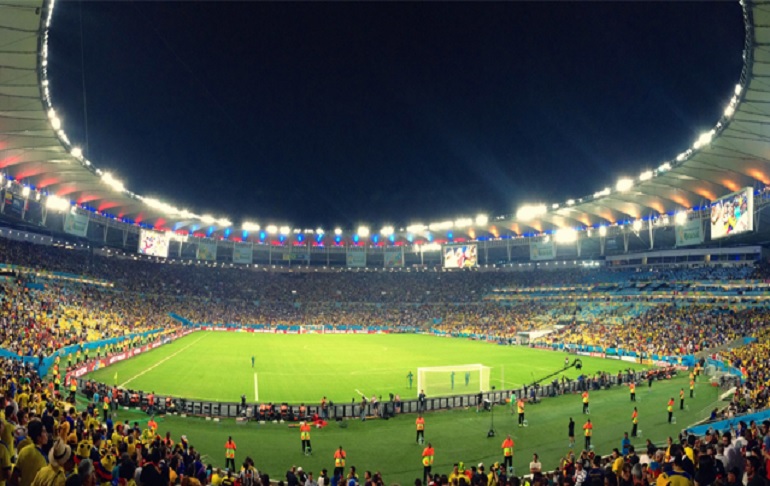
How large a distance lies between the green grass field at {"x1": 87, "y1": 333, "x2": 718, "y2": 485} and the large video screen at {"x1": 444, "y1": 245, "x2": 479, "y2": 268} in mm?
23355

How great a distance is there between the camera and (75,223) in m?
56.6

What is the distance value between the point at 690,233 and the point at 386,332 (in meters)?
44.3

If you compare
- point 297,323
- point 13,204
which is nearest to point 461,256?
point 297,323

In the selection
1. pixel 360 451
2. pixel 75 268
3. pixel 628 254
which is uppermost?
pixel 628 254

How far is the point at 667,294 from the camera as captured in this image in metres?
60.2

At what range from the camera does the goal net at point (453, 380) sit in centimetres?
3120

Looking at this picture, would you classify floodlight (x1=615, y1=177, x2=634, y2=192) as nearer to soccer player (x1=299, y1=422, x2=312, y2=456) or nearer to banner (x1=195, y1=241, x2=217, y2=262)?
soccer player (x1=299, y1=422, x2=312, y2=456)

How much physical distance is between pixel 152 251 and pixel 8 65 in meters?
44.1

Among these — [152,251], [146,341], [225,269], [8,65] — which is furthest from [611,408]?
[225,269]

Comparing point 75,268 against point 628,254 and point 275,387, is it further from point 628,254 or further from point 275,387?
point 628,254

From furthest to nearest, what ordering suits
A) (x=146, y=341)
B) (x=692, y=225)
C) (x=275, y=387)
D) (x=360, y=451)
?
(x=692, y=225) → (x=146, y=341) → (x=275, y=387) → (x=360, y=451)

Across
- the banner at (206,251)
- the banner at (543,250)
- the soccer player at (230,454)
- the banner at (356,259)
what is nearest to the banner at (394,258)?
the banner at (356,259)

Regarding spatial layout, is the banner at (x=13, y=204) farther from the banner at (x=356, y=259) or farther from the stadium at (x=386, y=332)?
the banner at (x=356, y=259)

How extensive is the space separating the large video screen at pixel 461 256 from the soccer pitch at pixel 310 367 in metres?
16.0
